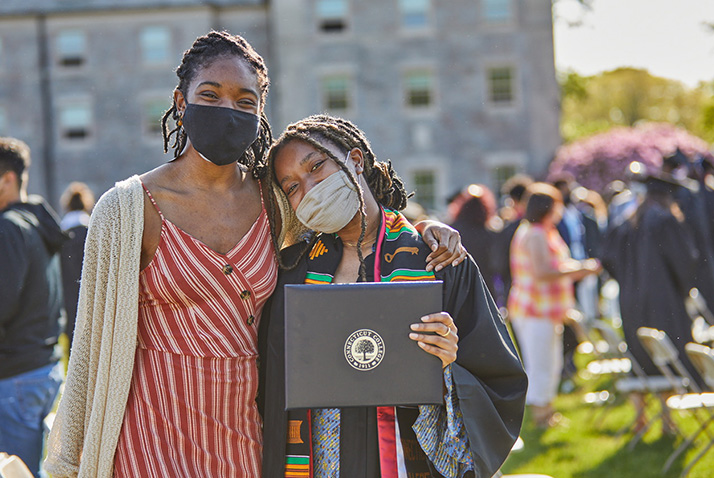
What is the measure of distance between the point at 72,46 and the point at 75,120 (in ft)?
8.61

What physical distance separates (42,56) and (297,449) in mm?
A: 30521

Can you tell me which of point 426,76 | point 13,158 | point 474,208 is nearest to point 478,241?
point 474,208

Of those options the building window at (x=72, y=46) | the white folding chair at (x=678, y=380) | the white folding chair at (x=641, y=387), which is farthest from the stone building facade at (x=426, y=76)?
the white folding chair at (x=678, y=380)

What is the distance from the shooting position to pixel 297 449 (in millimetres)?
2812

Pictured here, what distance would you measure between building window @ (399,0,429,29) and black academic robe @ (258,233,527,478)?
2663cm

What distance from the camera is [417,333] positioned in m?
2.58

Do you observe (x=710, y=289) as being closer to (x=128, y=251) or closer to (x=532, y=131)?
(x=128, y=251)

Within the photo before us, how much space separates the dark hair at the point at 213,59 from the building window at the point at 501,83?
2607cm

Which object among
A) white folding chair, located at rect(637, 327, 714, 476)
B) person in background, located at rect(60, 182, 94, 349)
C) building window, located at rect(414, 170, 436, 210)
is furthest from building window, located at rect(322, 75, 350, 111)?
white folding chair, located at rect(637, 327, 714, 476)

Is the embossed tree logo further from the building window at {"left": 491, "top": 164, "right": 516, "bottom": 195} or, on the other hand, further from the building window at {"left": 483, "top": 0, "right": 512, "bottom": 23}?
the building window at {"left": 483, "top": 0, "right": 512, "bottom": 23}

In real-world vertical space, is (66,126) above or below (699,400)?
above

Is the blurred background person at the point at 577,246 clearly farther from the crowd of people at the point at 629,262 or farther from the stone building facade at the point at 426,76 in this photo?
the stone building facade at the point at 426,76

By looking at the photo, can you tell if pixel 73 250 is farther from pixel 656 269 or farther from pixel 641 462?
pixel 656 269

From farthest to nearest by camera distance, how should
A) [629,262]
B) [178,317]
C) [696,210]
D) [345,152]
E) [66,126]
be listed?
[66,126] → [696,210] → [629,262] → [345,152] → [178,317]
